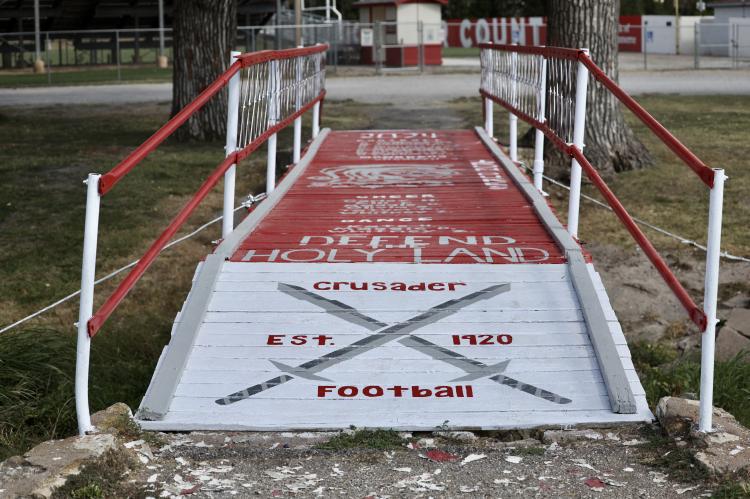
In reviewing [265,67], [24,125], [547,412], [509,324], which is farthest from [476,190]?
[24,125]

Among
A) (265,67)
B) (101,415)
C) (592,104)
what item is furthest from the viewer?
(592,104)

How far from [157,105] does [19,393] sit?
18583mm

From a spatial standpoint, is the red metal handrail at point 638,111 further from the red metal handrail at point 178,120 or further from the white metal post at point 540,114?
the red metal handrail at point 178,120

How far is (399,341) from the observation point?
584 centimetres

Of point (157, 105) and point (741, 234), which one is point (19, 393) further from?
point (157, 105)

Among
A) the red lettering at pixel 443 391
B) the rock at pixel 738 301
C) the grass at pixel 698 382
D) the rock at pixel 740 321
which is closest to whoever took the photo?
the red lettering at pixel 443 391

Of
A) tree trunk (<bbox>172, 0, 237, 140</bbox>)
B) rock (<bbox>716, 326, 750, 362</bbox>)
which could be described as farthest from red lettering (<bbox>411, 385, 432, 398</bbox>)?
tree trunk (<bbox>172, 0, 237, 140</bbox>)

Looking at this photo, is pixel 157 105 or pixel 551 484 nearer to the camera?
pixel 551 484

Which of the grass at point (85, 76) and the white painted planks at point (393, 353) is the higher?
the grass at point (85, 76)

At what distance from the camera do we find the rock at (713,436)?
4402 mm

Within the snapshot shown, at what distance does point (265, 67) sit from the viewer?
933 cm

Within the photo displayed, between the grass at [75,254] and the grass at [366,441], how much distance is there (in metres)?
1.38

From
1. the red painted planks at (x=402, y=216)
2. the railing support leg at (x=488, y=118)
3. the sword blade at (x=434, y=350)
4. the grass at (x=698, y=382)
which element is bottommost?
the grass at (x=698, y=382)

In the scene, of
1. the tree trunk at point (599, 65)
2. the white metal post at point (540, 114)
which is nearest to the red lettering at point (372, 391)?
the white metal post at point (540, 114)
